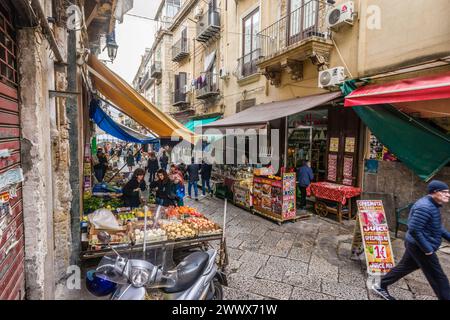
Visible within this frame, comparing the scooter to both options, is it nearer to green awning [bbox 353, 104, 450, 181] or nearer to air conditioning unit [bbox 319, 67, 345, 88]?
green awning [bbox 353, 104, 450, 181]

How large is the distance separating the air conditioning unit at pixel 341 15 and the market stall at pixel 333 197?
4.47 metres

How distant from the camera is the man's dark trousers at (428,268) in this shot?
342 centimetres

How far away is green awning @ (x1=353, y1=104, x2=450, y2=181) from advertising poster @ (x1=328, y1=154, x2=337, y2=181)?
1989 mm

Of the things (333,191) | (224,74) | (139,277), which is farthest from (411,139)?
(224,74)

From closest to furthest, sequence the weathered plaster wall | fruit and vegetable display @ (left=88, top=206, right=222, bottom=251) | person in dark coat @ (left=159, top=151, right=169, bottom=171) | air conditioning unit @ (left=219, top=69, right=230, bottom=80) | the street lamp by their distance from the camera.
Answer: the weathered plaster wall
fruit and vegetable display @ (left=88, top=206, right=222, bottom=251)
the street lamp
air conditioning unit @ (left=219, top=69, right=230, bottom=80)
person in dark coat @ (left=159, top=151, right=169, bottom=171)

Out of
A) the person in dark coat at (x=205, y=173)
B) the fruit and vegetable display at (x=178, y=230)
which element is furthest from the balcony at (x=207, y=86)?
the fruit and vegetable display at (x=178, y=230)

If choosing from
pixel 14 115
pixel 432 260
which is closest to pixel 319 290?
pixel 432 260

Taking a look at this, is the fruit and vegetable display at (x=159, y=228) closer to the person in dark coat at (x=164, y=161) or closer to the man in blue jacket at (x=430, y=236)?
the man in blue jacket at (x=430, y=236)

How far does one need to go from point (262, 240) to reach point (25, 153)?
4872mm

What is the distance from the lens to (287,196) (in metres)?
7.34

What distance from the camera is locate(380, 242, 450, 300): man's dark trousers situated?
11.2 ft

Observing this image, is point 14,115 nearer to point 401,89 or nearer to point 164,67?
point 401,89

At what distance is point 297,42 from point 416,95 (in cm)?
438

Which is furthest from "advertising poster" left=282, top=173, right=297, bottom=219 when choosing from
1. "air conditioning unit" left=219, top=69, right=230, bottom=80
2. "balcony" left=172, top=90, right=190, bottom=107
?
"balcony" left=172, top=90, right=190, bottom=107
